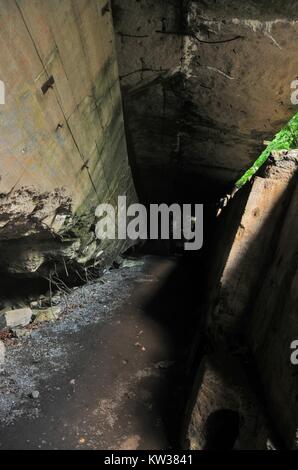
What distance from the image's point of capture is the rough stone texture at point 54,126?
100 inches

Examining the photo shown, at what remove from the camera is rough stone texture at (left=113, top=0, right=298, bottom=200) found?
11.8 ft

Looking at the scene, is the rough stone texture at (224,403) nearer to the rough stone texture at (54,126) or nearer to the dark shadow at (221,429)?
the dark shadow at (221,429)

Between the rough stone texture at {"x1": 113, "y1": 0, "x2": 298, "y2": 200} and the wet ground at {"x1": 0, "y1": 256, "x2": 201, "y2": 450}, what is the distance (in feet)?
8.02

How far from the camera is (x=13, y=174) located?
280 centimetres

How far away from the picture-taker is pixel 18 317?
4.35m

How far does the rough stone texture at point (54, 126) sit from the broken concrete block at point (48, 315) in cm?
51

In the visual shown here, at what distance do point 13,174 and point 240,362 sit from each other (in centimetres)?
233

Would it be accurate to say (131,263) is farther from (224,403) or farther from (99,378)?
(224,403)

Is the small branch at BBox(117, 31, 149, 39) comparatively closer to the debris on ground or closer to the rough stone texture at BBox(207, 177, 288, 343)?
the rough stone texture at BBox(207, 177, 288, 343)

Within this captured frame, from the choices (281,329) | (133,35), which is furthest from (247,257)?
(133,35)

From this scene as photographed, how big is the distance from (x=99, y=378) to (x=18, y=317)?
1481 mm

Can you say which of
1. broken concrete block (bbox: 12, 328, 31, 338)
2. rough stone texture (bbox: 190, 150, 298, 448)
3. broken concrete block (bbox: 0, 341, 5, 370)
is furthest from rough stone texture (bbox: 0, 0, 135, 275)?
rough stone texture (bbox: 190, 150, 298, 448)

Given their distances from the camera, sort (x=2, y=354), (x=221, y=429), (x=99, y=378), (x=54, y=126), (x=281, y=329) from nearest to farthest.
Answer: (x=281, y=329) → (x=221, y=429) → (x=54, y=126) → (x=99, y=378) → (x=2, y=354)

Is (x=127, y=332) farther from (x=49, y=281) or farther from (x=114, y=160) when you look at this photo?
(x=114, y=160)
